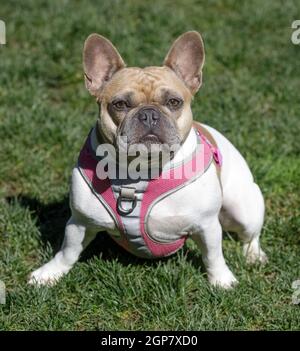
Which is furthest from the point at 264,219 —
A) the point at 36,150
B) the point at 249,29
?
the point at 249,29

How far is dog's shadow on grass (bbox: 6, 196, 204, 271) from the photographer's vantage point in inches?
153

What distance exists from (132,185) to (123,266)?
0.58 metres

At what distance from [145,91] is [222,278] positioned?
3.41 feet

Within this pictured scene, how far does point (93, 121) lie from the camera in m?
5.07

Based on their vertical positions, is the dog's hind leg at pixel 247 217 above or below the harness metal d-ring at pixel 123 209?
below

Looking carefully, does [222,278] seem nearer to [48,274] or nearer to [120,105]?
[48,274]

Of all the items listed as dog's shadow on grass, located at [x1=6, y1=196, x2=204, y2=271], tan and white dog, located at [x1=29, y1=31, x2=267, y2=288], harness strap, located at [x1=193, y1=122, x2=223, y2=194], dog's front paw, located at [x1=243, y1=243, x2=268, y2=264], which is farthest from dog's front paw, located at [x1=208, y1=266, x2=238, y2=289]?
harness strap, located at [x1=193, y1=122, x2=223, y2=194]

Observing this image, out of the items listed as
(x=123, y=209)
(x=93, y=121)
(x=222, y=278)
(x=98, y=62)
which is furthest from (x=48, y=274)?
(x=93, y=121)

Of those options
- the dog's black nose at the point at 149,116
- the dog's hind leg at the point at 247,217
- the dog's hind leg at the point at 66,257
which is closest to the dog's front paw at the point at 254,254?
the dog's hind leg at the point at 247,217

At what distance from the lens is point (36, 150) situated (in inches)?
189

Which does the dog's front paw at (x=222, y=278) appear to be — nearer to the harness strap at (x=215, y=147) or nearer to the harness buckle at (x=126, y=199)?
the harness strap at (x=215, y=147)

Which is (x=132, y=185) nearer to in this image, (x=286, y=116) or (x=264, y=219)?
(x=264, y=219)

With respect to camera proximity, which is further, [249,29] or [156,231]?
[249,29]

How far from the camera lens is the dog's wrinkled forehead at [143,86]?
3.31 meters
